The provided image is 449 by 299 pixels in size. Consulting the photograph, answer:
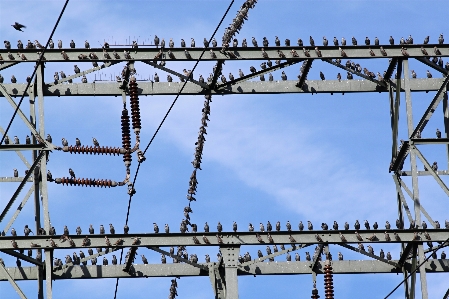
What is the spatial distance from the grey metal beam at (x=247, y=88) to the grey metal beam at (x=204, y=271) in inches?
202

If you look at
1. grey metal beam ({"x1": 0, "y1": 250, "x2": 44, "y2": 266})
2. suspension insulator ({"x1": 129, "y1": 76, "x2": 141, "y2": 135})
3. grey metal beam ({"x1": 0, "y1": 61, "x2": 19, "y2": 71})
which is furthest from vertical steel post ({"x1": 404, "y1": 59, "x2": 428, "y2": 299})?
grey metal beam ({"x1": 0, "y1": 61, "x2": 19, "y2": 71})

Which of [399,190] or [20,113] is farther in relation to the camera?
Answer: [399,190]

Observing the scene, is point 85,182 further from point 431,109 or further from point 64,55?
point 431,109

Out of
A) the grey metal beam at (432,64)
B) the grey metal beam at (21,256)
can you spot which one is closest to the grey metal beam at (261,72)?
the grey metal beam at (432,64)

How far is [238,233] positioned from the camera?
1561 inches

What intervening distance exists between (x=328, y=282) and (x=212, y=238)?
3.50 metres

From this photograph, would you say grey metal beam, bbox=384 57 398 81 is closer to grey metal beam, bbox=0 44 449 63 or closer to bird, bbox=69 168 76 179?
grey metal beam, bbox=0 44 449 63

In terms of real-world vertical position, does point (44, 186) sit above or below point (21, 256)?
above

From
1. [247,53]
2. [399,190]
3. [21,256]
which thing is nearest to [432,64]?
[399,190]

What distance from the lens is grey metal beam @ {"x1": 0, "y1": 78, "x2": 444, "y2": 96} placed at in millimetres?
44719

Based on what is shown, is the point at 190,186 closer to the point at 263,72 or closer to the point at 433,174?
the point at 263,72

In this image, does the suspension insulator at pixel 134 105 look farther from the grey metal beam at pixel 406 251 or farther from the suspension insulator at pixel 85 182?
the grey metal beam at pixel 406 251

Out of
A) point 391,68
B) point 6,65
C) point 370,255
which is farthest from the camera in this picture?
point 391,68

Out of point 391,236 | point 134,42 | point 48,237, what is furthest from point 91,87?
point 391,236
